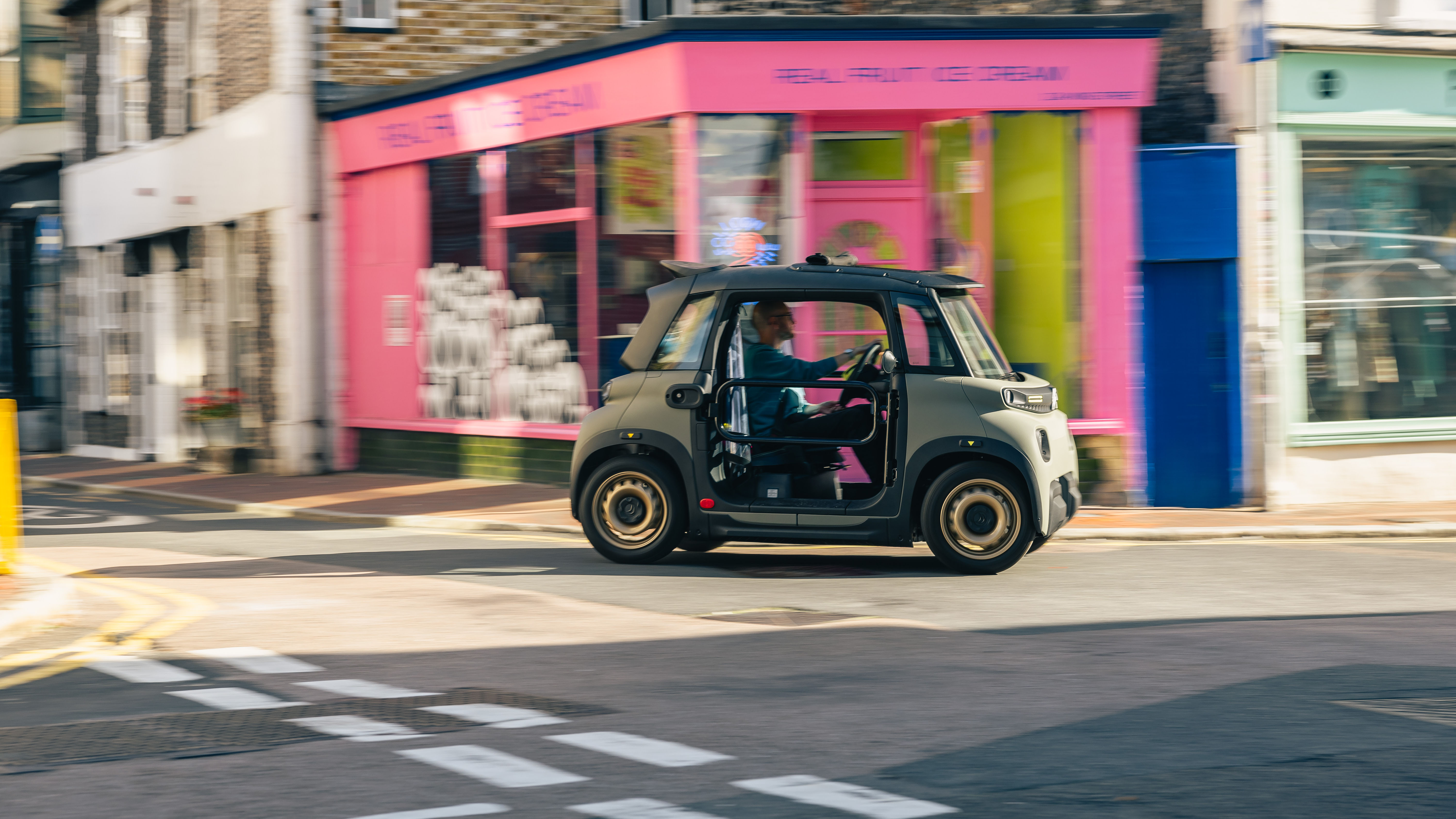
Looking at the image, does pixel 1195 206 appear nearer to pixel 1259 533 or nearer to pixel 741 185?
pixel 1259 533

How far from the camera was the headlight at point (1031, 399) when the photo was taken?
389 inches

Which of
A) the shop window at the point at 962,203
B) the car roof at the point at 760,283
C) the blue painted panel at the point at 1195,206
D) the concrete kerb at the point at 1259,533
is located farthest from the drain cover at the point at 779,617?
the blue painted panel at the point at 1195,206

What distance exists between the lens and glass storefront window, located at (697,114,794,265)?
1438 cm

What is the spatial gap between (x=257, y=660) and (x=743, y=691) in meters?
2.37

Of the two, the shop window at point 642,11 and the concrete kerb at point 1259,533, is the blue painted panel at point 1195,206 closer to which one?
the concrete kerb at point 1259,533

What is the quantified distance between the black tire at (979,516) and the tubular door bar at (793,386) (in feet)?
1.84

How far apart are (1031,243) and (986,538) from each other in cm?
525

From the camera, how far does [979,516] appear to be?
991cm

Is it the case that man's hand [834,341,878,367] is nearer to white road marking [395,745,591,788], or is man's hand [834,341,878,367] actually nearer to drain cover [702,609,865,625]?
drain cover [702,609,865,625]

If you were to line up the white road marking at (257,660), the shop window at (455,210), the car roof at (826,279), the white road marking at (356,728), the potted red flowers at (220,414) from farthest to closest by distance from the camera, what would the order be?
the potted red flowers at (220,414) < the shop window at (455,210) < the car roof at (826,279) < the white road marking at (257,660) < the white road marking at (356,728)

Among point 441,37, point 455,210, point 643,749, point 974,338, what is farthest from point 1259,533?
point 441,37

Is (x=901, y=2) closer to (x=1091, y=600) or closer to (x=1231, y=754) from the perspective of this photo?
(x=1091, y=600)

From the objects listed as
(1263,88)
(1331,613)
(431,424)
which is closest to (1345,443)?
(1263,88)

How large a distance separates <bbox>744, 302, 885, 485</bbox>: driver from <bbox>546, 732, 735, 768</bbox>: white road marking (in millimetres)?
4656
